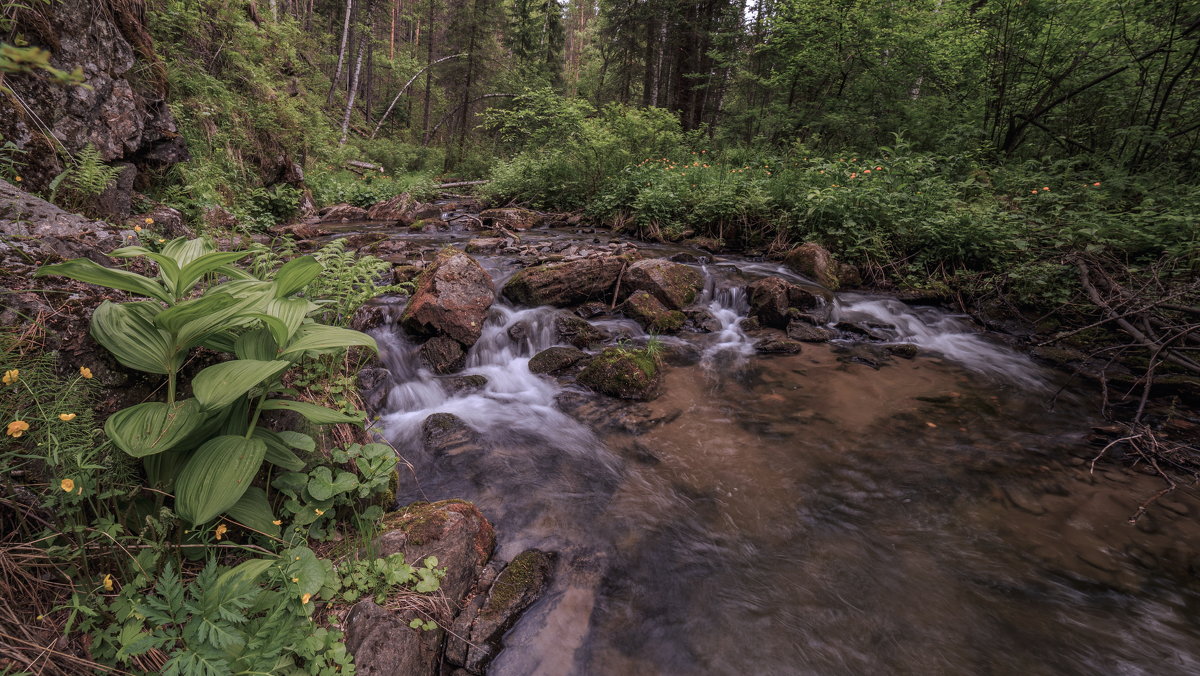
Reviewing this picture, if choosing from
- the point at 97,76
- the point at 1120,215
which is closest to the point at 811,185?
the point at 1120,215

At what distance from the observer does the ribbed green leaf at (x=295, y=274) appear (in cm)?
236

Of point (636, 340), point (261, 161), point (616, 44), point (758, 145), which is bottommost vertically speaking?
point (636, 340)

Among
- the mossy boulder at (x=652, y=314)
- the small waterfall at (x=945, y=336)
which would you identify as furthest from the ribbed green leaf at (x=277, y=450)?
the small waterfall at (x=945, y=336)

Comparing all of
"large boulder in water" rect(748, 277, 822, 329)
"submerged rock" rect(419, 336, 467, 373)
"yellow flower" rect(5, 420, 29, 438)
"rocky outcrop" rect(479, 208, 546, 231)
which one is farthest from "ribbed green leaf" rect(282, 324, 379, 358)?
"rocky outcrop" rect(479, 208, 546, 231)

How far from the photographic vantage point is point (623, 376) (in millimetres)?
5523

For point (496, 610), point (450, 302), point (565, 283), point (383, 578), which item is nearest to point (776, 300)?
point (565, 283)

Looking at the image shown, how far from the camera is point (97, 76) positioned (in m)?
4.82

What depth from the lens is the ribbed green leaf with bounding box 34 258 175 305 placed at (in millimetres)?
1825

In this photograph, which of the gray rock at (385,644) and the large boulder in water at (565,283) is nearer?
the gray rock at (385,644)

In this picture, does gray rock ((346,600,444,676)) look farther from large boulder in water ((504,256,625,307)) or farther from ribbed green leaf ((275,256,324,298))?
large boulder in water ((504,256,625,307))

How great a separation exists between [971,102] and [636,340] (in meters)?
10.6

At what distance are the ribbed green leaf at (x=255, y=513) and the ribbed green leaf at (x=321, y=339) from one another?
68cm

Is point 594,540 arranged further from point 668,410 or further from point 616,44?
point 616,44

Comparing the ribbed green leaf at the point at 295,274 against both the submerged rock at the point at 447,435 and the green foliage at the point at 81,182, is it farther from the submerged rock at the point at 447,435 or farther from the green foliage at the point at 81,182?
the green foliage at the point at 81,182
